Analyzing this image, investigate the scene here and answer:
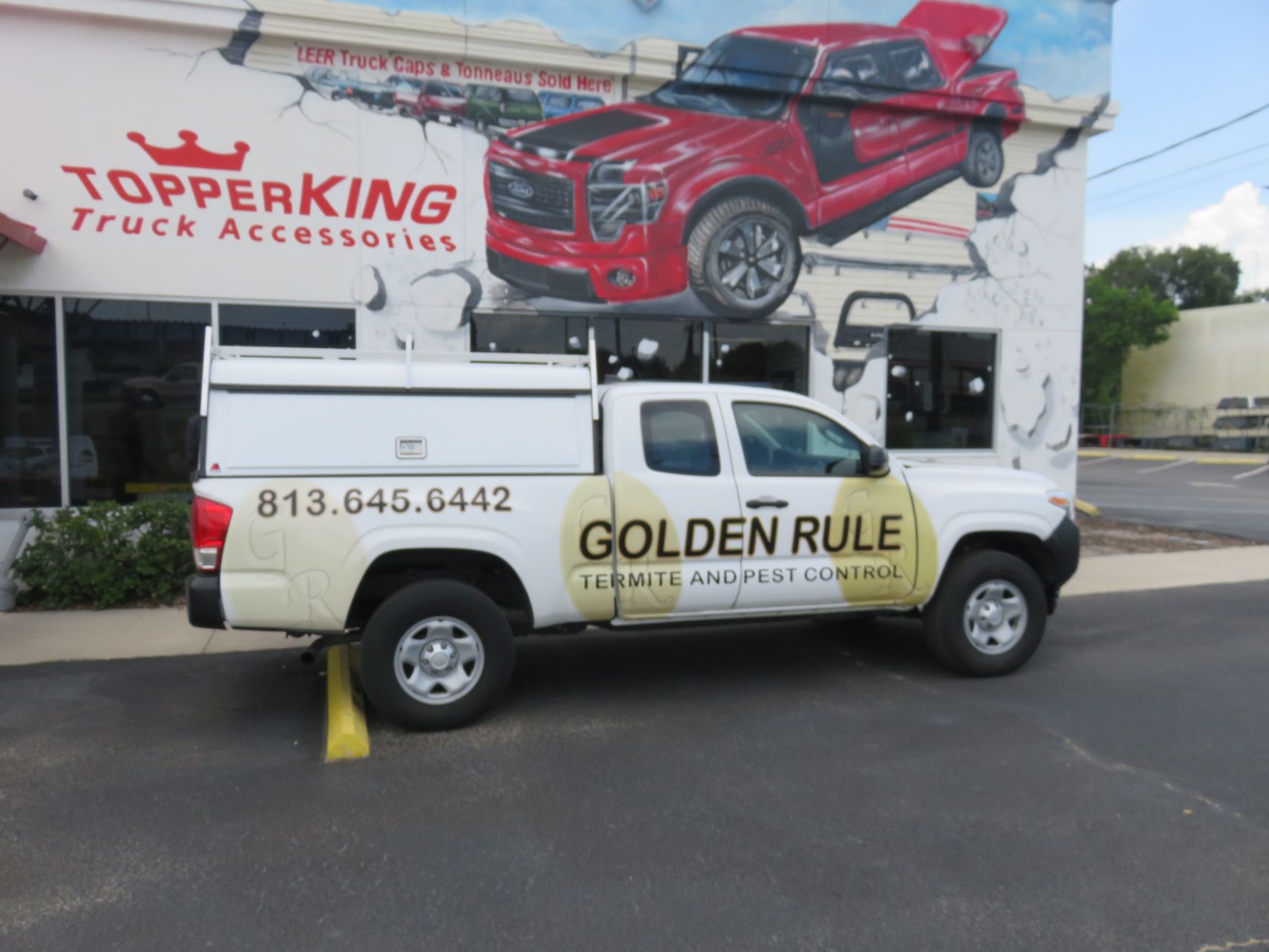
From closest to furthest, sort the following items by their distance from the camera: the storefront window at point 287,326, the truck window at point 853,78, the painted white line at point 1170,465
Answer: the storefront window at point 287,326
the truck window at point 853,78
the painted white line at point 1170,465

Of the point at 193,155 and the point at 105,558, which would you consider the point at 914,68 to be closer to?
the point at 193,155

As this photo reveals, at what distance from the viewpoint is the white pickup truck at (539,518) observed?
15.8ft

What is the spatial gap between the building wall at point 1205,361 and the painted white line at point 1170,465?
1085cm

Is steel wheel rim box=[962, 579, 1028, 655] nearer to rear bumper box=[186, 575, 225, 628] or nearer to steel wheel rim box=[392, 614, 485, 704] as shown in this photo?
steel wheel rim box=[392, 614, 485, 704]

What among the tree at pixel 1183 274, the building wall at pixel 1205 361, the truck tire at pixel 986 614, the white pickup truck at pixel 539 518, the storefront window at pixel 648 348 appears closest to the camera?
the white pickup truck at pixel 539 518

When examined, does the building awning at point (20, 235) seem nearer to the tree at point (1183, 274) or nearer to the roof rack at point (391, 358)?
the roof rack at point (391, 358)

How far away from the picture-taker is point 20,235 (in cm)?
802

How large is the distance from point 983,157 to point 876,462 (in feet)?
25.6

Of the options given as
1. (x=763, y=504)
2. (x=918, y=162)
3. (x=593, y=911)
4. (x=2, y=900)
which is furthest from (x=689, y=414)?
(x=918, y=162)

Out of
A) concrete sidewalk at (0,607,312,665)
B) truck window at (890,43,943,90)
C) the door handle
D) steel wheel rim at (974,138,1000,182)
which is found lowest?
concrete sidewalk at (0,607,312,665)

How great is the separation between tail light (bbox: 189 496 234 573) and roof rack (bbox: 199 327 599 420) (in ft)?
1.61

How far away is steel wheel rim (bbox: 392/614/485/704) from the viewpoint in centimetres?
496

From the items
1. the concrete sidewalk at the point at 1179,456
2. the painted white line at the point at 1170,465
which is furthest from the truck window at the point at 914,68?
the concrete sidewalk at the point at 1179,456

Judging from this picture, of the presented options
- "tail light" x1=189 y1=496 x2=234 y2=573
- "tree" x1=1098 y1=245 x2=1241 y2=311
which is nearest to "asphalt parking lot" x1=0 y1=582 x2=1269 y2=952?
"tail light" x1=189 y1=496 x2=234 y2=573
